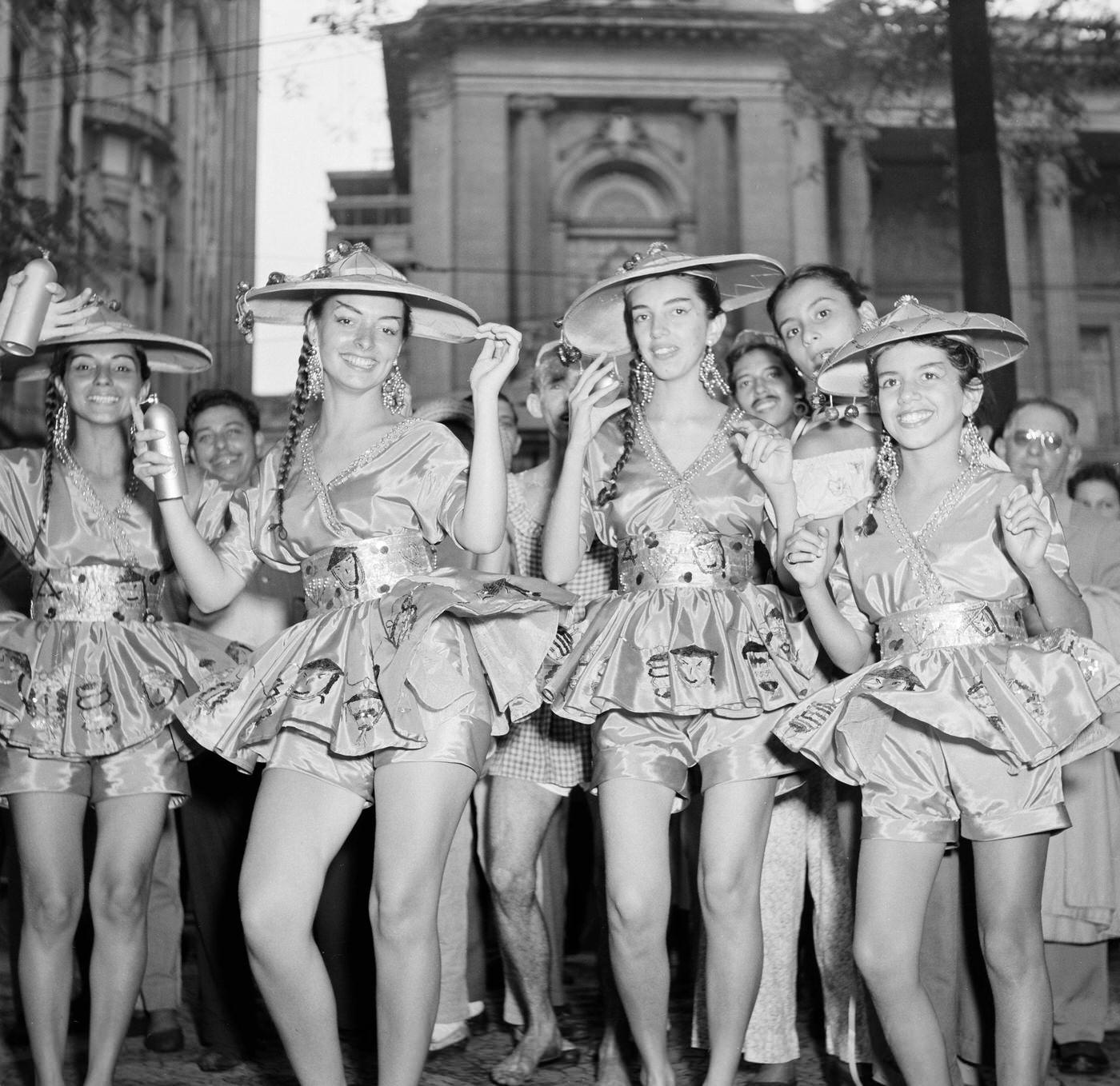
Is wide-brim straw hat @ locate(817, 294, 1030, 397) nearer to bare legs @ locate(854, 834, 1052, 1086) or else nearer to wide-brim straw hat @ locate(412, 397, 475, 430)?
bare legs @ locate(854, 834, 1052, 1086)

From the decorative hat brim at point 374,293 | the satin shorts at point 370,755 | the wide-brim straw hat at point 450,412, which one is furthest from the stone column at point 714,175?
the satin shorts at point 370,755

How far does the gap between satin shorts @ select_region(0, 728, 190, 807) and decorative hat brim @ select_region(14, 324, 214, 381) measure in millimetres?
1109

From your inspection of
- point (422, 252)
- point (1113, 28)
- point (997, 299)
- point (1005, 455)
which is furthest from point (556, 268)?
point (1005, 455)

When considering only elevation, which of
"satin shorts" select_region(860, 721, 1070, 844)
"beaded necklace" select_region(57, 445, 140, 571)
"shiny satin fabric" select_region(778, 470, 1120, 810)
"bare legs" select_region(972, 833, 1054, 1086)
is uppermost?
"beaded necklace" select_region(57, 445, 140, 571)

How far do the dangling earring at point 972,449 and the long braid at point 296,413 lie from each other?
161 cm

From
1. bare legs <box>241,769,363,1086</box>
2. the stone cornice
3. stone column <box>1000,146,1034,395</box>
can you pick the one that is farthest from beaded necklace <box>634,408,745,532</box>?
stone column <box>1000,146,1034,395</box>

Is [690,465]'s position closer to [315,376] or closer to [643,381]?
[643,381]

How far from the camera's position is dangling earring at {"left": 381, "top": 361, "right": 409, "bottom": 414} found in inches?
143

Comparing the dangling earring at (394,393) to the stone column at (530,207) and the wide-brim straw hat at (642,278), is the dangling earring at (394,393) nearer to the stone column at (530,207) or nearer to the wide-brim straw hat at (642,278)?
the wide-brim straw hat at (642,278)

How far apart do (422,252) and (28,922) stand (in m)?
15.3

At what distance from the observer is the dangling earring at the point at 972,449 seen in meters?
3.43

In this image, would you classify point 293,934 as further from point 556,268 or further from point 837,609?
point 556,268

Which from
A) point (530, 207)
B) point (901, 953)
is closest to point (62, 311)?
point (901, 953)

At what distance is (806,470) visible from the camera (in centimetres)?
392
